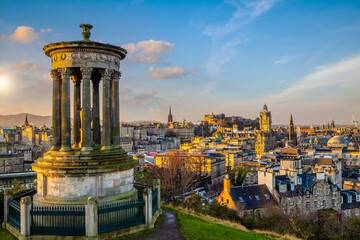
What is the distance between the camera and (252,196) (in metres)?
37.3

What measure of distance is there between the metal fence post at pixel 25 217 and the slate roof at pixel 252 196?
27505 millimetres

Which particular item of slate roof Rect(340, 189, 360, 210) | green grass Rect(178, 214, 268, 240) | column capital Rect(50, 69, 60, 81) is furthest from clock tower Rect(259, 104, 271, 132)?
column capital Rect(50, 69, 60, 81)

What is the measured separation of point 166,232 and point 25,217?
5497 mm

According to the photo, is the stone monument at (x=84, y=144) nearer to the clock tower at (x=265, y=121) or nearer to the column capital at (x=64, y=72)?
the column capital at (x=64, y=72)

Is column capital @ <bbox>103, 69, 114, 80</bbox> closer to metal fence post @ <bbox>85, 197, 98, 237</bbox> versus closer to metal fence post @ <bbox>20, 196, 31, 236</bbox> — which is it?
metal fence post @ <bbox>85, 197, 98, 237</bbox>

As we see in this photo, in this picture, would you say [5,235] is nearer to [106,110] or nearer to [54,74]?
[106,110]

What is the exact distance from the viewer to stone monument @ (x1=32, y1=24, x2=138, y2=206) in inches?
489

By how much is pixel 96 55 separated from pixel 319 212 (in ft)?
112

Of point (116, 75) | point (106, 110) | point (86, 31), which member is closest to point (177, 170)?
point (116, 75)

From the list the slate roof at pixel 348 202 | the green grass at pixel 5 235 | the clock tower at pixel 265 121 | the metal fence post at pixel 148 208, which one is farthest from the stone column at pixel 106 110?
the clock tower at pixel 265 121

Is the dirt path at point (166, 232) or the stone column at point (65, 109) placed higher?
the stone column at point (65, 109)

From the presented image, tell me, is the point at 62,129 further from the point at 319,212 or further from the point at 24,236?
the point at 319,212

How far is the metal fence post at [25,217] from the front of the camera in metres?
11.3

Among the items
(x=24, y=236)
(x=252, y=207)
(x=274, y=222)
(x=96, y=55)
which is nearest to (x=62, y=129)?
(x=96, y=55)
